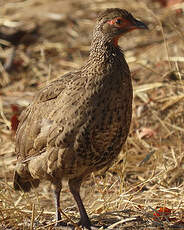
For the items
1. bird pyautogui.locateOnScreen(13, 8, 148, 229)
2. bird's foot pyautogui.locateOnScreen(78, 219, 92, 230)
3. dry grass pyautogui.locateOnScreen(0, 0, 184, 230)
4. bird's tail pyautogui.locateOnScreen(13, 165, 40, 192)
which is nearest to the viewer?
bird pyautogui.locateOnScreen(13, 8, 148, 229)

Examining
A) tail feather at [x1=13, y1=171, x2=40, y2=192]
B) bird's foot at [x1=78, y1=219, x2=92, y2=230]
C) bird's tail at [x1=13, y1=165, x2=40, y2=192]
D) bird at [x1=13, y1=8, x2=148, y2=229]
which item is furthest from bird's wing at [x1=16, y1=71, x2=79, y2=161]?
bird's foot at [x1=78, y1=219, x2=92, y2=230]

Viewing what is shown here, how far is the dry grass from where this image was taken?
12.5ft

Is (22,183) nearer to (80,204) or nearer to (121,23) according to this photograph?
(80,204)

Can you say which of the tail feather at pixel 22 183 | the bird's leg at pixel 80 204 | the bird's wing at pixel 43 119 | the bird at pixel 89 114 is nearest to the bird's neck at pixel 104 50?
the bird at pixel 89 114

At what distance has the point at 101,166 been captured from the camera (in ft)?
11.8

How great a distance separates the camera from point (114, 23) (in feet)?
11.5

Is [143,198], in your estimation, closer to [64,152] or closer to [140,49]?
[64,152]

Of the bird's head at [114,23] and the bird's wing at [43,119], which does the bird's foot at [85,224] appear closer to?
the bird's wing at [43,119]

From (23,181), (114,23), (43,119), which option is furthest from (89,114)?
(23,181)

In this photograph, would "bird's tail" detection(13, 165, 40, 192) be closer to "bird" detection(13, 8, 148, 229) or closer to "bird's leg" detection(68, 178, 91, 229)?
"bird" detection(13, 8, 148, 229)

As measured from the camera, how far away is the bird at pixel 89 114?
3.35m

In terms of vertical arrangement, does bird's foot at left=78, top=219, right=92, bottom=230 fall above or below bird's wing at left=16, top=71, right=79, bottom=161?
below

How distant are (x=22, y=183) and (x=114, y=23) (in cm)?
157

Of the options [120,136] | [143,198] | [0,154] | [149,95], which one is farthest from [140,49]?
[120,136]
